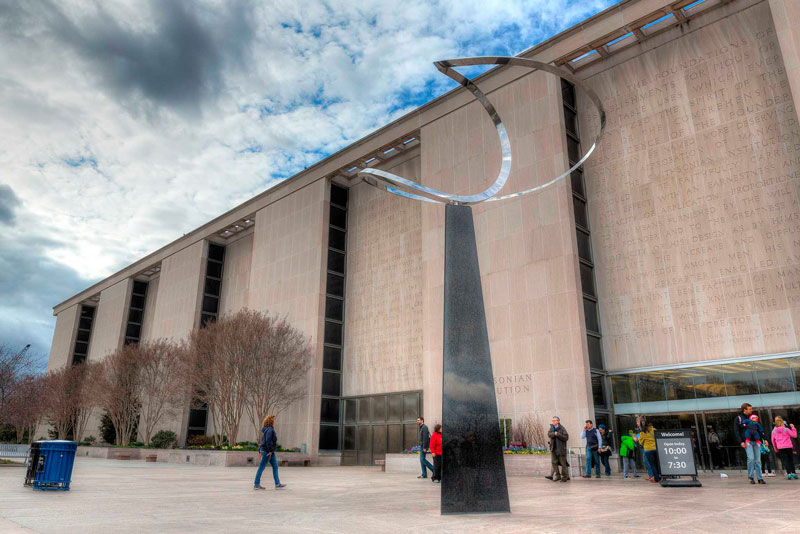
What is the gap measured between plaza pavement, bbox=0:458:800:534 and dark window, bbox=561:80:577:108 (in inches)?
845

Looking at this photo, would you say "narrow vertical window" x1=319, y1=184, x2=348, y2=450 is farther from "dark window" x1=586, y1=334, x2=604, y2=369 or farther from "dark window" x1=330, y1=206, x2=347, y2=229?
"dark window" x1=586, y1=334, x2=604, y2=369

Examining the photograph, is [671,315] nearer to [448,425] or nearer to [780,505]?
[780,505]

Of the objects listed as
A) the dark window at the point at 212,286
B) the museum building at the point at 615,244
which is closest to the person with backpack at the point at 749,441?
the museum building at the point at 615,244

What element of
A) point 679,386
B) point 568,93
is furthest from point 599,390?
point 568,93

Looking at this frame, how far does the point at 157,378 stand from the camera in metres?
43.8

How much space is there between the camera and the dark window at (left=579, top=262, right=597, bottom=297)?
2578 centimetres

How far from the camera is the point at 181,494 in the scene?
38.2 ft

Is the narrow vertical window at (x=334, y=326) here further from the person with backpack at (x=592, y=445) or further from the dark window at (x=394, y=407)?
the person with backpack at (x=592, y=445)

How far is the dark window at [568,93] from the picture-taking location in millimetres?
29031

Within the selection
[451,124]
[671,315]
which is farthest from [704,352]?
[451,124]

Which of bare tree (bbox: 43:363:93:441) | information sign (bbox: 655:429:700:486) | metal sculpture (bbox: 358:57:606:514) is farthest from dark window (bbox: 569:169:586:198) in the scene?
bare tree (bbox: 43:363:93:441)

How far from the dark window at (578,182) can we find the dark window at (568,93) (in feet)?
12.8

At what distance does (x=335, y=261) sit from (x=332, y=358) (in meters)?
6.82

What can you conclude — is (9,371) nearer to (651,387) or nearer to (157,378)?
(157,378)
